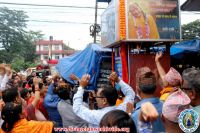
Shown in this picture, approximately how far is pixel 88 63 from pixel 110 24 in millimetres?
1924

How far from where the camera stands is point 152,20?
17.1 ft

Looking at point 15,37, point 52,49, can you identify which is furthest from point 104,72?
point 52,49

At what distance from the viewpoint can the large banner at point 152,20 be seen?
509 cm

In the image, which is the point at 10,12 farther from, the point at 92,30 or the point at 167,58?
the point at 167,58

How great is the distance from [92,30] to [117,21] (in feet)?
62.1

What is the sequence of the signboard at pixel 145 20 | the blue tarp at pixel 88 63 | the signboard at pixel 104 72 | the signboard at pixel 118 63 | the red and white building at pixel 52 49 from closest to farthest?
the signboard at pixel 145 20 < the signboard at pixel 118 63 < the signboard at pixel 104 72 < the blue tarp at pixel 88 63 < the red and white building at pixel 52 49

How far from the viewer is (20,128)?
3322 millimetres

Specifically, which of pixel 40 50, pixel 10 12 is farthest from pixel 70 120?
pixel 40 50

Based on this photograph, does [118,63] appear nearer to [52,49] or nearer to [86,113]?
[86,113]

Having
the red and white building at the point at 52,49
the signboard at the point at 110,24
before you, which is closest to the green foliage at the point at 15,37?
the red and white building at the point at 52,49

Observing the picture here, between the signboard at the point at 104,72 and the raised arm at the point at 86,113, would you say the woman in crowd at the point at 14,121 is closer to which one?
the raised arm at the point at 86,113

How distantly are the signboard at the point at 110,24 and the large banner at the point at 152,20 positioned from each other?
0.25m

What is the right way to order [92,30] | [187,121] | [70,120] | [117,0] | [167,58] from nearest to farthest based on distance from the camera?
[187,121] < [70,120] < [117,0] < [167,58] < [92,30]

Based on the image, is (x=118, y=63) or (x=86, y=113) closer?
(x=86, y=113)
